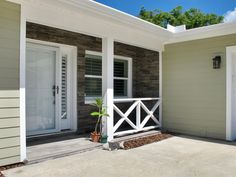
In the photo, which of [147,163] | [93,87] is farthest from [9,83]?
[93,87]

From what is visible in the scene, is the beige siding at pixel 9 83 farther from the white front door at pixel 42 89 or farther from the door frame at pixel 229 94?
the door frame at pixel 229 94

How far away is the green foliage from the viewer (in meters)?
20.4

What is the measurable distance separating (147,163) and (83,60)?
333 cm

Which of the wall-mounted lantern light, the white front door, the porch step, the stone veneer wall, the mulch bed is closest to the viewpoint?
the porch step

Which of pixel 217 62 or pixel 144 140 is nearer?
pixel 144 140

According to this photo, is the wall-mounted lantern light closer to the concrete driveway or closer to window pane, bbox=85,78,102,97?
the concrete driveway

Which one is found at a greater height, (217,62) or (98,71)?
(217,62)

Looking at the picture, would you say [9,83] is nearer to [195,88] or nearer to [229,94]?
[195,88]

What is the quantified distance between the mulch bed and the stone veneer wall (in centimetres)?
143

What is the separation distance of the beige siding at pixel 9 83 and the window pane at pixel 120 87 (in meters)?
4.03

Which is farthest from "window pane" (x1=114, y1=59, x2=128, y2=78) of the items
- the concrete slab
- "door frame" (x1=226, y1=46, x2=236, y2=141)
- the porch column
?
"door frame" (x1=226, y1=46, x2=236, y2=141)

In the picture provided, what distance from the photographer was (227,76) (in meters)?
5.67

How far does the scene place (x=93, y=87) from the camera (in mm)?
6672

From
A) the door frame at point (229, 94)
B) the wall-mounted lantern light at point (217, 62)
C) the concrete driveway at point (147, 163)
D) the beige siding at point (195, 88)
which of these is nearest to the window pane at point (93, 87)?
the beige siding at point (195, 88)
